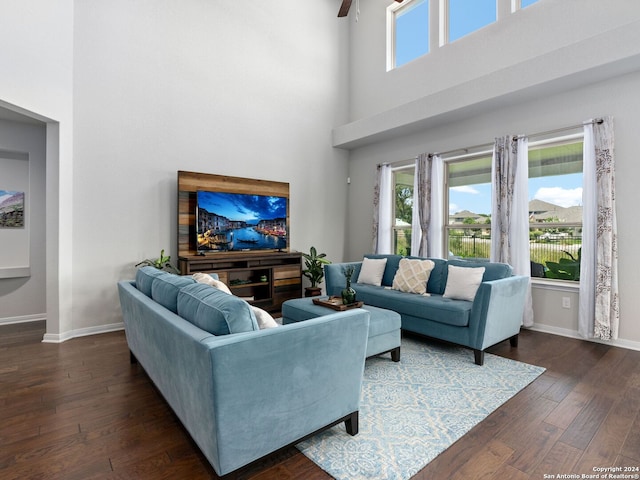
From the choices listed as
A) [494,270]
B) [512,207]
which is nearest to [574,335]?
[494,270]

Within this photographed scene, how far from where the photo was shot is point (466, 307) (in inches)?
130

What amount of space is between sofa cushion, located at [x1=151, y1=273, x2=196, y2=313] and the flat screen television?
2319 millimetres

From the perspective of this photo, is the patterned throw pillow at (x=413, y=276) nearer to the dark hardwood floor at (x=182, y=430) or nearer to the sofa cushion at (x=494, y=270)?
the sofa cushion at (x=494, y=270)

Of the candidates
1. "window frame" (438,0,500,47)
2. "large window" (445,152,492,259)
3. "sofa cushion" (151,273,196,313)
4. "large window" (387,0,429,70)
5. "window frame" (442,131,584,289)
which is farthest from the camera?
"large window" (387,0,429,70)

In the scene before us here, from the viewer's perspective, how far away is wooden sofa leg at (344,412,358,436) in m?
2.02

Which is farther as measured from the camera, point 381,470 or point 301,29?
point 301,29

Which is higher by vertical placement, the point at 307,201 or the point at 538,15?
the point at 538,15

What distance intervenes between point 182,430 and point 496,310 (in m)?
2.77

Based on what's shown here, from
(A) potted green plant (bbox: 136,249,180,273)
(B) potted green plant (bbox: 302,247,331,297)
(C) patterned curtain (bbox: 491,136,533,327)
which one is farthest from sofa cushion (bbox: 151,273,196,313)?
(C) patterned curtain (bbox: 491,136,533,327)

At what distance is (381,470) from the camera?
1.73m

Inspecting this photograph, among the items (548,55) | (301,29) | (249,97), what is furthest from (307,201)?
(548,55)

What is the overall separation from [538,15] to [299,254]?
14.4 ft

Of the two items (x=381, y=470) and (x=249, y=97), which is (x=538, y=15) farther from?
(x=381, y=470)

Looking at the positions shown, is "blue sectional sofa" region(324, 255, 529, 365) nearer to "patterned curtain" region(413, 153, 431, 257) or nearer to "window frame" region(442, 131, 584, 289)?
"window frame" region(442, 131, 584, 289)
